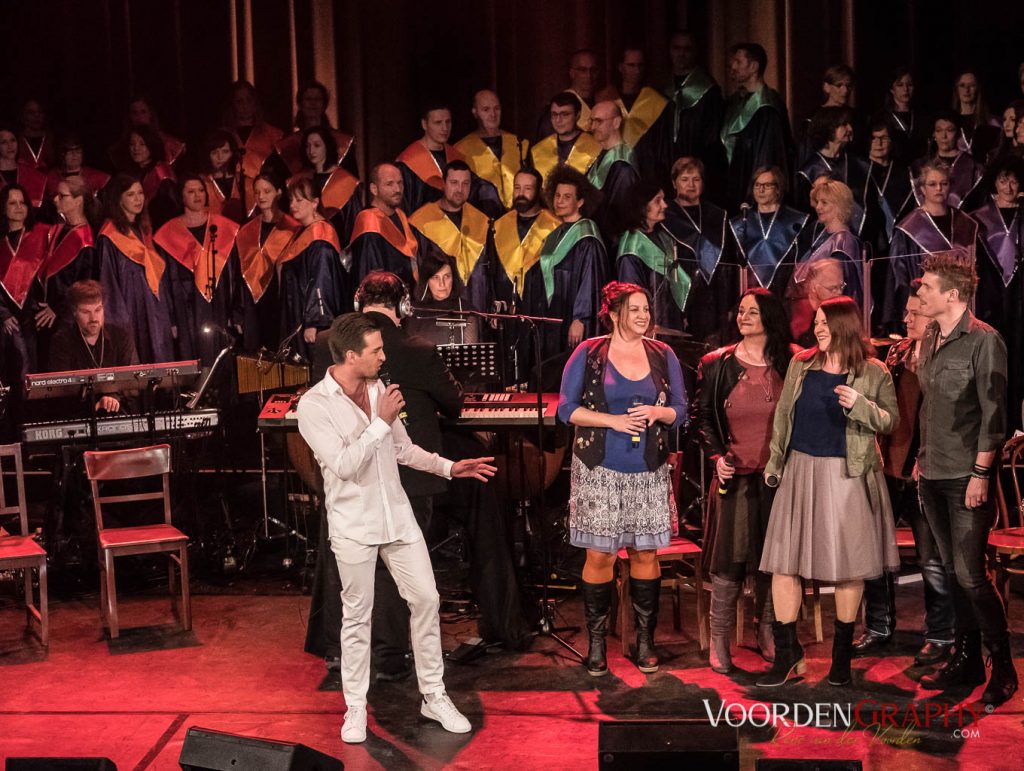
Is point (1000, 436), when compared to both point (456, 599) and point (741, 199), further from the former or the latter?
point (741, 199)

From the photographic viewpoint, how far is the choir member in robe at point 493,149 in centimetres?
823

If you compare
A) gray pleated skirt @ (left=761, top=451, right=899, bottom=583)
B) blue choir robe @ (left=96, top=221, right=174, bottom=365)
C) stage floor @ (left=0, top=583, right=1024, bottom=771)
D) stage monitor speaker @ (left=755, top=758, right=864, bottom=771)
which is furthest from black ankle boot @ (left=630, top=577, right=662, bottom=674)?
blue choir robe @ (left=96, top=221, right=174, bottom=365)

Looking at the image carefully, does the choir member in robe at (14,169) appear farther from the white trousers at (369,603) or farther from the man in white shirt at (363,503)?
the white trousers at (369,603)

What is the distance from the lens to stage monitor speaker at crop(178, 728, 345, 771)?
10.0 ft

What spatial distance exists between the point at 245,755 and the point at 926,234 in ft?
19.3

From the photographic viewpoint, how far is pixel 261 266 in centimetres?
855

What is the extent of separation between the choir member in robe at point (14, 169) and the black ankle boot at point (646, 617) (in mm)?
6248

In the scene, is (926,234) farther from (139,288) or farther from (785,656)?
(139,288)

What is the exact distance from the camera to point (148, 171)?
29.0ft

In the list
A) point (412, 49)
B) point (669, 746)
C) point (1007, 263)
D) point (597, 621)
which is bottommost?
point (597, 621)

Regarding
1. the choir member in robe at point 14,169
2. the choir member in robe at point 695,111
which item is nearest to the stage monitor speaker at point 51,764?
the choir member in robe at point 695,111

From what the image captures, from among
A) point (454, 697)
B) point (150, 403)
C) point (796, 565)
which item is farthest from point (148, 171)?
point (796, 565)

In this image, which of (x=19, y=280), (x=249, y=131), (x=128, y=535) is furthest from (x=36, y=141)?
(x=128, y=535)

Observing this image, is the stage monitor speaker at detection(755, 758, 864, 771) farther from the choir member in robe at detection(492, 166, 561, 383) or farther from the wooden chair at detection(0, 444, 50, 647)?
the choir member in robe at detection(492, 166, 561, 383)
